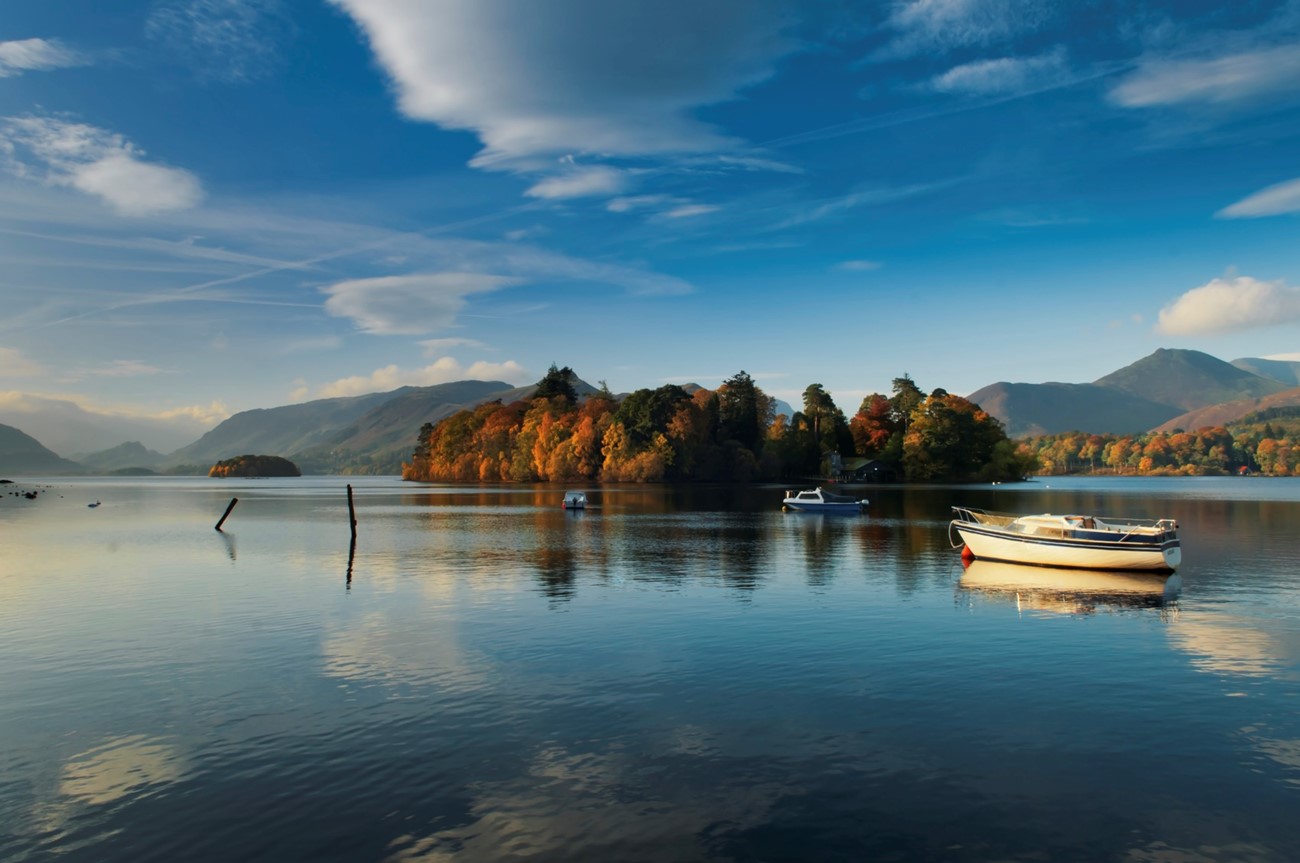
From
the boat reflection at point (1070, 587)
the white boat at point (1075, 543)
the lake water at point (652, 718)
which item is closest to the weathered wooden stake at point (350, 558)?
the lake water at point (652, 718)

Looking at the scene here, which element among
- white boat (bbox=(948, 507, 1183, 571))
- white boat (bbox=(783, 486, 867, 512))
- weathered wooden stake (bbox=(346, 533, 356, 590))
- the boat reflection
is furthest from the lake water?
white boat (bbox=(783, 486, 867, 512))

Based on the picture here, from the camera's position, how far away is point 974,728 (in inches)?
741

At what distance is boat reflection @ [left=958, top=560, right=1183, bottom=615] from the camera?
119 feet

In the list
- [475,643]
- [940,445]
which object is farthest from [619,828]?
[940,445]

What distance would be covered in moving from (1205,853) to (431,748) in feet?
47.8

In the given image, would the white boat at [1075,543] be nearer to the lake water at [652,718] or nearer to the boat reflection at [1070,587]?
the boat reflection at [1070,587]

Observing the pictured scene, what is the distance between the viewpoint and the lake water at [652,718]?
13.8 meters

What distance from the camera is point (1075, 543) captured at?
4647cm

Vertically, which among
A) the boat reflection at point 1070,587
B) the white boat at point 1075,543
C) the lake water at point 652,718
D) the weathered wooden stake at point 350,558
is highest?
the white boat at point 1075,543

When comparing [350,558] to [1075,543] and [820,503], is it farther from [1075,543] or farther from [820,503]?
[820,503]

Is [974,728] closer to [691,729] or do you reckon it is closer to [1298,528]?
[691,729]

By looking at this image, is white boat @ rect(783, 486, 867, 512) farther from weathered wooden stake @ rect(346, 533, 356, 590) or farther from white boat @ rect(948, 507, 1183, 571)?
weathered wooden stake @ rect(346, 533, 356, 590)

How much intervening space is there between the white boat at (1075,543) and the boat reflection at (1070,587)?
66cm

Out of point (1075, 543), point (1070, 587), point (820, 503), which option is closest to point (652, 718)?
point (1070, 587)
